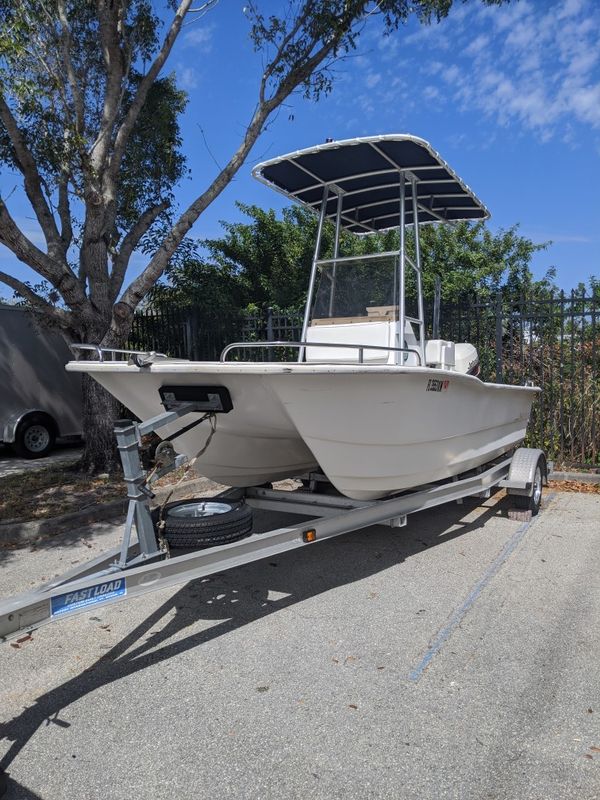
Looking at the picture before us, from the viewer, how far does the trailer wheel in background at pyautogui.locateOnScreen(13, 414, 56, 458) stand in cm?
970

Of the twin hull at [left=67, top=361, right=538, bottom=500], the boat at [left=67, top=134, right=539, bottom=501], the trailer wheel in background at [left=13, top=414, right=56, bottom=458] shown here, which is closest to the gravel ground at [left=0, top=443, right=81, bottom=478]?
the trailer wheel in background at [left=13, top=414, right=56, bottom=458]

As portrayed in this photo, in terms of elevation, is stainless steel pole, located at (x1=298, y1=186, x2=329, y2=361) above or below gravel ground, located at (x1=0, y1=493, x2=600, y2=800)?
above

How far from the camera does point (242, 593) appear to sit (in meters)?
4.13

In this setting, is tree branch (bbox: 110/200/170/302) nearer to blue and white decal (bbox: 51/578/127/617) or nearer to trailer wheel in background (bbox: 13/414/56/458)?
trailer wheel in background (bbox: 13/414/56/458)

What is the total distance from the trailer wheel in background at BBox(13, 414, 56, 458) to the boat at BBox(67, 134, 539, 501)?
549cm

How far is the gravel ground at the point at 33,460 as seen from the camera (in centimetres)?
864

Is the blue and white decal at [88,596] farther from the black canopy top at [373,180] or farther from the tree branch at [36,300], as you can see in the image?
the tree branch at [36,300]

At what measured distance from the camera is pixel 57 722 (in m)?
2.70

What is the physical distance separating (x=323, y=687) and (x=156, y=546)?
3.84ft

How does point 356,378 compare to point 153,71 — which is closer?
point 356,378

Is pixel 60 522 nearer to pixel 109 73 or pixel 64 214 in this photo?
pixel 64 214

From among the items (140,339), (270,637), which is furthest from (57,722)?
(140,339)

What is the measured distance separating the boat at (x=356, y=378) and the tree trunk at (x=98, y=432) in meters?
2.95

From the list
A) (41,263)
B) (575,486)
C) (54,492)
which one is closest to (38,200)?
(41,263)
